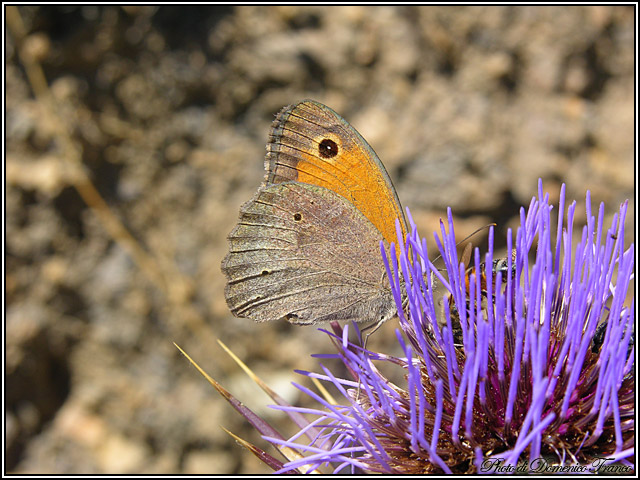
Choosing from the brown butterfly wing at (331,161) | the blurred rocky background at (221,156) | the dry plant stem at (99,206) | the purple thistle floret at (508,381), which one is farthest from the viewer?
the blurred rocky background at (221,156)

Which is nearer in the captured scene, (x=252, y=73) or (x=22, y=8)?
(x=22, y=8)

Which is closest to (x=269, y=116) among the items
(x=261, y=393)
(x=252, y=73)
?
(x=252, y=73)

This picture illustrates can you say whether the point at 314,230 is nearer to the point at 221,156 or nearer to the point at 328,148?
the point at 328,148

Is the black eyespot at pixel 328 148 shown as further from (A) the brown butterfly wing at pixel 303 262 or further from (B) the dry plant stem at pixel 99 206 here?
(B) the dry plant stem at pixel 99 206

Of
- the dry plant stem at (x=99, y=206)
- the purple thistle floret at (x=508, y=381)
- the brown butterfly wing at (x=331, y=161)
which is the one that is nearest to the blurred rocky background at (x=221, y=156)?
the dry plant stem at (x=99, y=206)

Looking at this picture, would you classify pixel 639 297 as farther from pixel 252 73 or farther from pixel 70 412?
pixel 70 412

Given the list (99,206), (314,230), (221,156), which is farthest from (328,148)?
(99,206)
